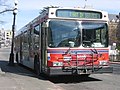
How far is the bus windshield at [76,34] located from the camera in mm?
16797

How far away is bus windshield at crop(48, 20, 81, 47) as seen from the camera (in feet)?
55.0

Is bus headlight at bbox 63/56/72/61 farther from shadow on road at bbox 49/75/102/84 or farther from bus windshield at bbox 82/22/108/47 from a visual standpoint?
shadow on road at bbox 49/75/102/84

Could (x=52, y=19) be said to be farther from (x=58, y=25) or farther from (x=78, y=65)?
(x=78, y=65)

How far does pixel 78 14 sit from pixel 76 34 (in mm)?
1013

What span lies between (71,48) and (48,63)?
1.26 m

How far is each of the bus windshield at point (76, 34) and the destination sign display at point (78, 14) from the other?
0.30 meters

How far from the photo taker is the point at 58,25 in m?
16.8

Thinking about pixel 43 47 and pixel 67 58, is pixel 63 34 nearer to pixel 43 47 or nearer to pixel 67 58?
pixel 67 58

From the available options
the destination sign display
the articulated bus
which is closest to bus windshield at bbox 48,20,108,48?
the articulated bus

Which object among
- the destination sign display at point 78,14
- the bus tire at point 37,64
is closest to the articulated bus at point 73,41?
the destination sign display at point 78,14

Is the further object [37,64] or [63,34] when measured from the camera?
[37,64]

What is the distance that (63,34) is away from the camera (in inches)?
664

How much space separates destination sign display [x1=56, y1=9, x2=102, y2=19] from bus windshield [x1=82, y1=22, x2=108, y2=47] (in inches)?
14.4

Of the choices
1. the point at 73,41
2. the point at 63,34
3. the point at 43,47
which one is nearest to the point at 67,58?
the point at 73,41
